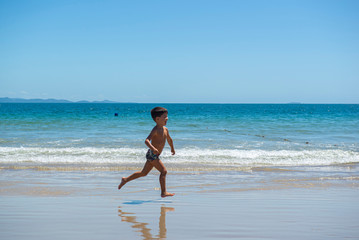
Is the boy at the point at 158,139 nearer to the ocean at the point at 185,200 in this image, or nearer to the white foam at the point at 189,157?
the ocean at the point at 185,200

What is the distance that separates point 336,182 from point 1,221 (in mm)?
6966

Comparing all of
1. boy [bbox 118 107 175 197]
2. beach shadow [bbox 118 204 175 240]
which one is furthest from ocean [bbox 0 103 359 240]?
boy [bbox 118 107 175 197]

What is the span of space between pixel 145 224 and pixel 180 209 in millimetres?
989

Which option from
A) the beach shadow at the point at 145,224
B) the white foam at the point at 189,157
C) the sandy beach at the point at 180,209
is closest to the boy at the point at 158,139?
the sandy beach at the point at 180,209

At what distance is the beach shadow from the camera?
4.34 meters

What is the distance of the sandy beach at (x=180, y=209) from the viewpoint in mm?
4453

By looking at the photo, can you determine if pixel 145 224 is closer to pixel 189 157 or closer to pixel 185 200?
pixel 185 200

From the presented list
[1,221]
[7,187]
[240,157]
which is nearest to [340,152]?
[240,157]

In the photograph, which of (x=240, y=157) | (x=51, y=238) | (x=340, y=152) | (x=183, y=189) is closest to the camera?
(x=51, y=238)

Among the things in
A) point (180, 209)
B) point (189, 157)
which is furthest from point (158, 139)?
point (189, 157)

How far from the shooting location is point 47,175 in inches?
370

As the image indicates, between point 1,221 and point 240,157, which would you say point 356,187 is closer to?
point 240,157

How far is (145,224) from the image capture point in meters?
4.83

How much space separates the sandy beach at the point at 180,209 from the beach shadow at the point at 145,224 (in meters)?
0.01
